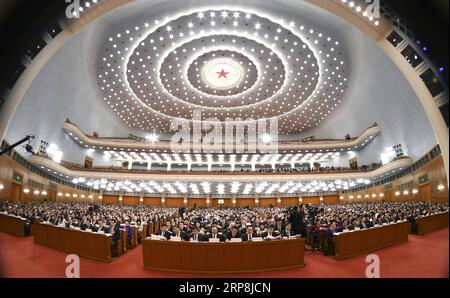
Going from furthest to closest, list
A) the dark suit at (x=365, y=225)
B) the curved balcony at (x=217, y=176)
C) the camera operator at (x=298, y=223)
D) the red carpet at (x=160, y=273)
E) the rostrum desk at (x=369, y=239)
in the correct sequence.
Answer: the curved balcony at (x=217, y=176), the camera operator at (x=298, y=223), the dark suit at (x=365, y=225), the rostrum desk at (x=369, y=239), the red carpet at (x=160, y=273)

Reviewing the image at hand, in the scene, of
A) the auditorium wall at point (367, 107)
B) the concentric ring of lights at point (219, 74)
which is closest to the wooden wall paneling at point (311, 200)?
the auditorium wall at point (367, 107)

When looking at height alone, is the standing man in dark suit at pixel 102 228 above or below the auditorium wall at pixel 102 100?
below

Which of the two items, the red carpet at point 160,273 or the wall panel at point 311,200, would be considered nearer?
the red carpet at point 160,273

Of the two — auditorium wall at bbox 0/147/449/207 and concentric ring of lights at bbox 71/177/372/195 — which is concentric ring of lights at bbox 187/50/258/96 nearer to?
concentric ring of lights at bbox 71/177/372/195

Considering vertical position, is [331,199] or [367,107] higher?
[367,107]

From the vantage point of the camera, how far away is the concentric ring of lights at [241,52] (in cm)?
2211

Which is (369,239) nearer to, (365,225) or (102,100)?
(365,225)

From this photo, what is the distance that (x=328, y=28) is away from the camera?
21.5 metres

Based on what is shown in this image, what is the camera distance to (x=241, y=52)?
25.8 m

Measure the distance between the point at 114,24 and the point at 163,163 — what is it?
28.3 m

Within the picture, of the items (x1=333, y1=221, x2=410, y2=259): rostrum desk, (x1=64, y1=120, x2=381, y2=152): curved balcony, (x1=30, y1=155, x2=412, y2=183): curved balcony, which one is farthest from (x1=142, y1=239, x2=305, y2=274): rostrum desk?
(x1=64, y1=120, x2=381, y2=152): curved balcony

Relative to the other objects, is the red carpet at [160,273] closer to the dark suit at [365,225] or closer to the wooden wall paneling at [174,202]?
the dark suit at [365,225]

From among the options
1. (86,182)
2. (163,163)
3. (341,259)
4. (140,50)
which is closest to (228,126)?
(163,163)

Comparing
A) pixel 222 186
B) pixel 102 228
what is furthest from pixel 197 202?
pixel 102 228
